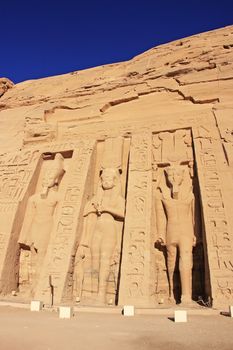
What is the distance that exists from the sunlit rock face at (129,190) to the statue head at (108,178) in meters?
0.02

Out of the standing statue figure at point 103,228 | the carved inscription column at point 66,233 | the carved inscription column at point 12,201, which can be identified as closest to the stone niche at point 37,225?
the carved inscription column at point 12,201

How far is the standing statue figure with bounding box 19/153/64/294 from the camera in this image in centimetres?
756

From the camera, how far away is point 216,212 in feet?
21.3

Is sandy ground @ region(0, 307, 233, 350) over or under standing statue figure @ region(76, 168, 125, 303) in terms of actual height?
under

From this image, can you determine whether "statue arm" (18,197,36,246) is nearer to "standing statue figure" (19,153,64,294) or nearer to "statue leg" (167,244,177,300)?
"standing statue figure" (19,153,64,294)

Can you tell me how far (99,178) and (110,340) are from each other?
5.18m

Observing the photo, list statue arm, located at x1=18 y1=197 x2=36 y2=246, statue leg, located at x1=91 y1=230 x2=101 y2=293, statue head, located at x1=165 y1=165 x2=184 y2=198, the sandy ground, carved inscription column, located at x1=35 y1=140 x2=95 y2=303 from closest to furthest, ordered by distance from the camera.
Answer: the sandy ground → carved inscription column, located at x1=35 y1=140 x2=95 y2=303 → statue leg, located at x1=91 y1=230 x2=101 y2=293 → statue head, located at x1=165 y1=165 x2=184 y2=198 → statue arm, located at x1=18 y1=197 x2=36 y2=246

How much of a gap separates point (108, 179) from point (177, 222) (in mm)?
1792

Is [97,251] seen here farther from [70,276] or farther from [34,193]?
[34,193]

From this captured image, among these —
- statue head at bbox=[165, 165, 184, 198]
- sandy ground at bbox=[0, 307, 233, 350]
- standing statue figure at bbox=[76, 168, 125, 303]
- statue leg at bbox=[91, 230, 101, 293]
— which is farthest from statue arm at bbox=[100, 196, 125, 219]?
sandy ground at bbox=[0, 307, 233, 350]

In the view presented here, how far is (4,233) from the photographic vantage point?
764 cm

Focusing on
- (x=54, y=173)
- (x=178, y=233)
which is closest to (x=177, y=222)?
(x=178, y=233)

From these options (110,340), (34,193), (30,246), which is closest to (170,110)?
(34,193)

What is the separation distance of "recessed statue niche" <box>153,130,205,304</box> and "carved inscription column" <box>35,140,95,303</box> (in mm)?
1628
